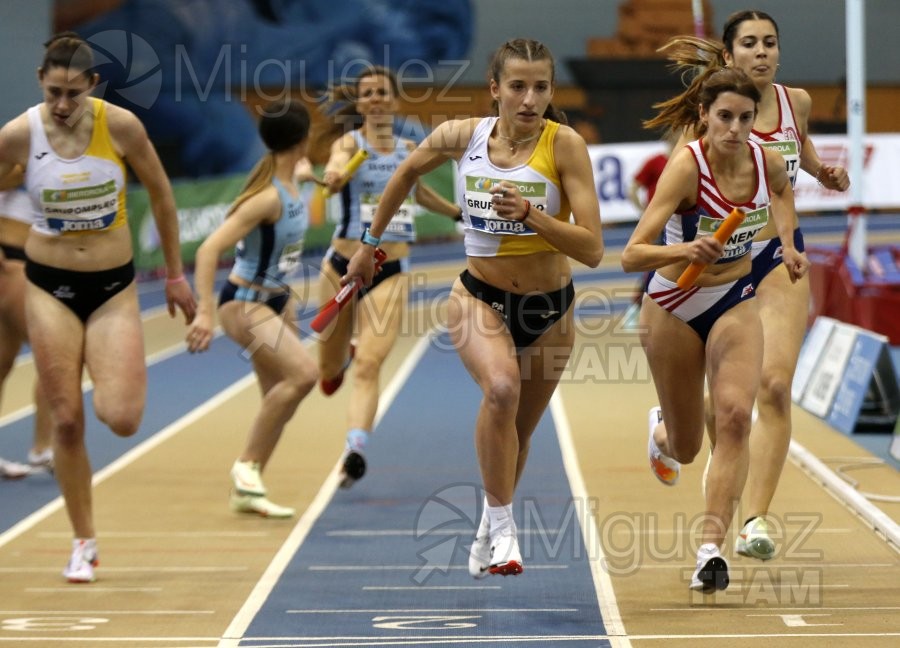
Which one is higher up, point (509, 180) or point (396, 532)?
point (509, 180)

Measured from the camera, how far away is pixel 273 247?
8078 mm

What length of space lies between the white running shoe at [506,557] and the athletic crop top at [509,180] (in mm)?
1079

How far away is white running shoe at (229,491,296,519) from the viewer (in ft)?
26.5

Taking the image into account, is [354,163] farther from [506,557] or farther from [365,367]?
[506,557]

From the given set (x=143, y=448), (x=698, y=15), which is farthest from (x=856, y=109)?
(x=143, y=448)

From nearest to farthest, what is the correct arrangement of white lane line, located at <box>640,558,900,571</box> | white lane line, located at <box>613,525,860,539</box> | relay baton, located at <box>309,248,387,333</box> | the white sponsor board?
relay baton, located at <box>309,248,387,333</box> → white lane line, located at <box>640,558,900,571</box> → white lane line, located at <box>613,525,860,539</box> → the white sponsor board

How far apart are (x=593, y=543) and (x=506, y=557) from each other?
1569 millimetres

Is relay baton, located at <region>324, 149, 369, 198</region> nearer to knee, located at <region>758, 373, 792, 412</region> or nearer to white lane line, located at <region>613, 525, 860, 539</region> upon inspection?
white lane line, located at <region>613, 525, 860, 539</region>

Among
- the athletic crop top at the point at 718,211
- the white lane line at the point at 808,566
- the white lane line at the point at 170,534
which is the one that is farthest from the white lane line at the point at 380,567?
the athletic crop top at the point at 718,211

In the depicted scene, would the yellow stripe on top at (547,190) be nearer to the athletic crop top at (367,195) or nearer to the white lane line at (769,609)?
the white lane line at (769,609)

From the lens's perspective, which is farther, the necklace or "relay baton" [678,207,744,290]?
the necklace

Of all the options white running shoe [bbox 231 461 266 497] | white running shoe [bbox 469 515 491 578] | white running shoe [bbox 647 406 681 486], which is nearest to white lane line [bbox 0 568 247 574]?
white running shoe [bbox 231 461 266 497]

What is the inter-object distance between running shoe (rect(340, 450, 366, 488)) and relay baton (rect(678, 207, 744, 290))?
9.72 ft

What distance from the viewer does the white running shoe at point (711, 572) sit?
222 inches
